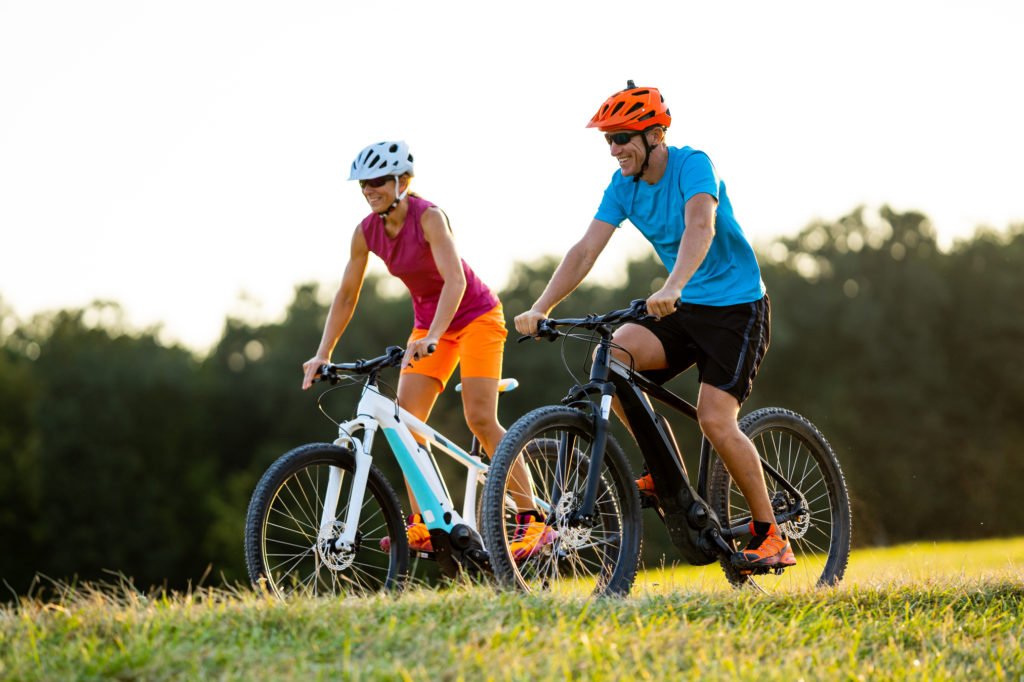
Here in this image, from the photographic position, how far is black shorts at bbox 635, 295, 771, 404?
590 centimetres

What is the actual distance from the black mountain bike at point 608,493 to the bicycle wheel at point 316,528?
2.13 ft

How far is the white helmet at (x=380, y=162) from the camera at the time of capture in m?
6.26

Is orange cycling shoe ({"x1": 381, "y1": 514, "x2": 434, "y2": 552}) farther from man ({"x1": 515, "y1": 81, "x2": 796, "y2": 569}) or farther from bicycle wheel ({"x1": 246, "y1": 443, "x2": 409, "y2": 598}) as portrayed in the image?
man ({"x1": 515, "y1": 81, "x2": 796, "y2": 569})

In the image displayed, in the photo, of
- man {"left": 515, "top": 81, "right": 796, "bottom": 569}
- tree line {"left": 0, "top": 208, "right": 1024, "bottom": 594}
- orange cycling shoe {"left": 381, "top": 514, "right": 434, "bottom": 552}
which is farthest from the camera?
tree line {"left": 0, "top": 208, "right": 1024, "bottom": 594}

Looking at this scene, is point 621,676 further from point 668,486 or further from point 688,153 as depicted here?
point 688,153

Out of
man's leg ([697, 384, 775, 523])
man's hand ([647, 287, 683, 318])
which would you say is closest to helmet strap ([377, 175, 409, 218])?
man's hand ([647, 287, 683, 318])

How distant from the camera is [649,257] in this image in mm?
39469

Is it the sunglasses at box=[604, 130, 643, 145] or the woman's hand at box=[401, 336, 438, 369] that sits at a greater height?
the sunglasses at box=[604, 130, 643, 145]

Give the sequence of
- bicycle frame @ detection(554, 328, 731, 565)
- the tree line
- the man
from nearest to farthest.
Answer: bicycle frame @ detection(554, 328, 731, 565) < the man < the tree line

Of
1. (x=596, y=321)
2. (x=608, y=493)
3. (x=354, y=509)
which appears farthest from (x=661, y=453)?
(x=354, y=509)

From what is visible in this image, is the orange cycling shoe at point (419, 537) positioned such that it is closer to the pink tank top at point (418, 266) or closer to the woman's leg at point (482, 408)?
the woman's leg at point (482, 408)

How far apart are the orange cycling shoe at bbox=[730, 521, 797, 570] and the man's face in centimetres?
186

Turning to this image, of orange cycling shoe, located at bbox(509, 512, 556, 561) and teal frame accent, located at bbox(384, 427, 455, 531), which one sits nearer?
orange cycling shoe, located at bbox(509, 512, 556, 561)

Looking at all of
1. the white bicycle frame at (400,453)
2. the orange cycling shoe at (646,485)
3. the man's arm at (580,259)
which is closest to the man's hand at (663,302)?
the man's arm at (580,259)
